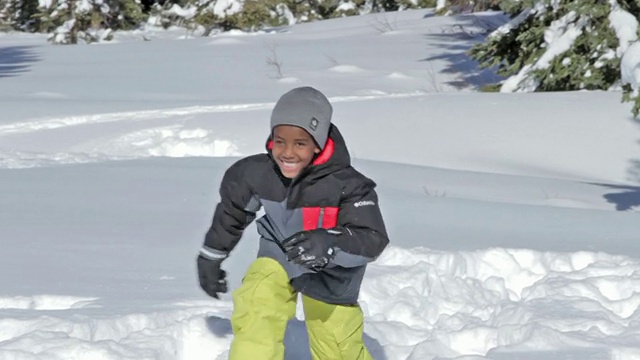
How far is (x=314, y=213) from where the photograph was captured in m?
3.70

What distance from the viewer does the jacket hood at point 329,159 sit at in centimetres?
366

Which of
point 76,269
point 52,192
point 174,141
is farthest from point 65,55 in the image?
point 76,269

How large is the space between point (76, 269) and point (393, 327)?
4.79 feet

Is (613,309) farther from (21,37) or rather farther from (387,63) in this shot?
(21,37)

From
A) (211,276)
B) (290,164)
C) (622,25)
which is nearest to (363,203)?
(290,164)

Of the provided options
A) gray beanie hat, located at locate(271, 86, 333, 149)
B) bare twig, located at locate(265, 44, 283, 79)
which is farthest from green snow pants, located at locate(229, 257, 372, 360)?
bare twig, located at locate(265, 44, 283, 79)

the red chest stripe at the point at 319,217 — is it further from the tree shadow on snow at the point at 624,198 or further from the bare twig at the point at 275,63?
the bare twig at the point at 275,63

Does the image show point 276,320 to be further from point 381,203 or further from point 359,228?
point 381,203

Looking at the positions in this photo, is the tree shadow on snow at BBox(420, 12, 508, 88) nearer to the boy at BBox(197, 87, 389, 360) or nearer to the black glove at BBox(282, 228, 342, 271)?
the boy at BBox(197, 87, 389, 360)

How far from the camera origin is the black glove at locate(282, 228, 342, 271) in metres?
3.47

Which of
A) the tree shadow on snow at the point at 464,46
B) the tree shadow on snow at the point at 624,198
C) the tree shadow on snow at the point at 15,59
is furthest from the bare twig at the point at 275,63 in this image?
the tree shadow on snow at the point at 624,198

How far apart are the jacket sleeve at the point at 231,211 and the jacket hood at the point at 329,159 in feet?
0.46

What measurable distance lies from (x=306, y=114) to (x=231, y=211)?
16.9 inches

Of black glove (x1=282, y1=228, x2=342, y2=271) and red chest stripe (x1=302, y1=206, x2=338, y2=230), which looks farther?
red chest stripe (x1=302, y1=206, x2=338, y2=230)
